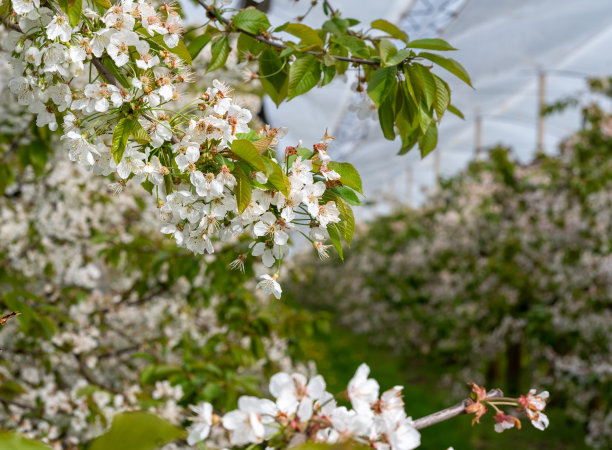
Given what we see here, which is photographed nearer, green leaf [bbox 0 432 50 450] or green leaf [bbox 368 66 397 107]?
green leaf [bbox 0 432 50 450]

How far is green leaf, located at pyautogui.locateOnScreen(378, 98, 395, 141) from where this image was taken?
1265mm

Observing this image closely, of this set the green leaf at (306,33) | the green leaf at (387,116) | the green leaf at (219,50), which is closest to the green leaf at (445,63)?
the green leaf at (387,116)

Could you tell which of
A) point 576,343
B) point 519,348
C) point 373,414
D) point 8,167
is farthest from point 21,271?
point 519,348

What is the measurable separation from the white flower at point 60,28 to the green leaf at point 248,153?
0.32 m

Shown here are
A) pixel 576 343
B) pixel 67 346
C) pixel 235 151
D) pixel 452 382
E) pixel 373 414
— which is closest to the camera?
pixel 373 414

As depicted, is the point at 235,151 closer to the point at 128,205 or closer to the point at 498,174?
the point at 128,205

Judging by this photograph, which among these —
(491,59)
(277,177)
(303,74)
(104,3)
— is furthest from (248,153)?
(491,59)

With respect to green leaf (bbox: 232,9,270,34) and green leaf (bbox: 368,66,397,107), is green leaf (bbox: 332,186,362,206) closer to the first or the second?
green leaf (bbox: 368,66,397,107)

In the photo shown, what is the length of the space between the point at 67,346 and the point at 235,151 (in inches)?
86.3

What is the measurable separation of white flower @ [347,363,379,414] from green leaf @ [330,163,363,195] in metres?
0.36

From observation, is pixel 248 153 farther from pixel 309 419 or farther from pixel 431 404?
pixel 431 404

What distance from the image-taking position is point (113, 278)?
4.70 meters

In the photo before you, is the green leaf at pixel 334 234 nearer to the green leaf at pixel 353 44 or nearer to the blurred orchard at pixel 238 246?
the blurred orchard at pixel 238 246

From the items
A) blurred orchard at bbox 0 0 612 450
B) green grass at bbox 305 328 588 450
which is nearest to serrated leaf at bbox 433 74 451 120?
blurred orchard at bbox 0 0 612 450
